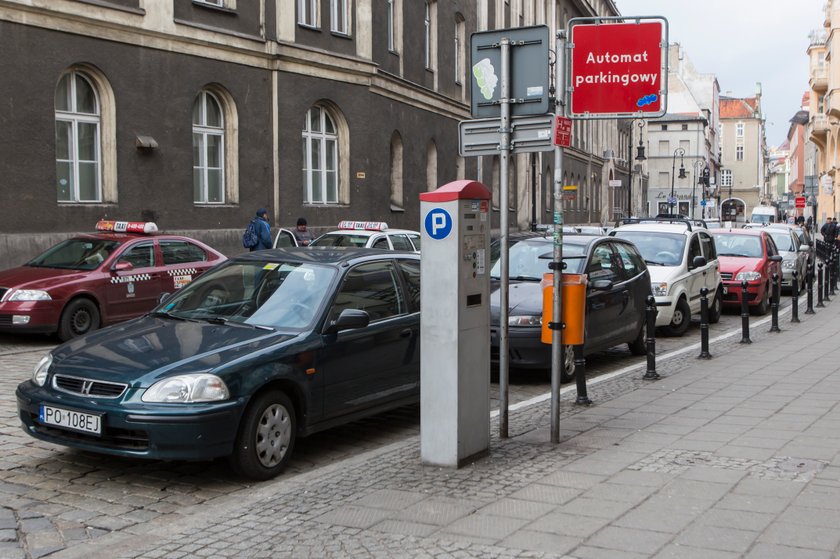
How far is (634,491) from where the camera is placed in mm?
5891

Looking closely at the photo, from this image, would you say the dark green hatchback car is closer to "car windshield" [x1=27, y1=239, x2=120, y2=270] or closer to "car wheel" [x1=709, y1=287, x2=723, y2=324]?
"car windshield" [x1=27, y1=239, x2=120, y2=270]

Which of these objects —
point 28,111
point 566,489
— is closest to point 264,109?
point 28,111

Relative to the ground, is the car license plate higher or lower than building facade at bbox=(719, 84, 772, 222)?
lower

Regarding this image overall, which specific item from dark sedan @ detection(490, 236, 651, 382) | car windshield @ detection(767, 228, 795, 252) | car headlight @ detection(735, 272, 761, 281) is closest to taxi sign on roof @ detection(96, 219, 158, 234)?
dark sedan @ detection(490, 236, 651, 382)

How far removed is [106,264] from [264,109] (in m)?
10.2

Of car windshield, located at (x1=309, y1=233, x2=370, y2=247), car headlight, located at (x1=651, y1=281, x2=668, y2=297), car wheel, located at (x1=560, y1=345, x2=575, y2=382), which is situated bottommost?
car wheel, located at (x1=560, y1=345, x2=575, y2=382)

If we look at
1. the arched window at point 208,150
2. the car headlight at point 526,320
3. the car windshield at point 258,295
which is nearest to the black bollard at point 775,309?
the car headlight at point 526,320

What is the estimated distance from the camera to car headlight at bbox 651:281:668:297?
14.6 m

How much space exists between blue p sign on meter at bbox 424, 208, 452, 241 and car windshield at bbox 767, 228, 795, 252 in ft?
65.7

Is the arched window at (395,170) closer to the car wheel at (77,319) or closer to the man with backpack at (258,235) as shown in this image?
the man with backpack at (258,235)

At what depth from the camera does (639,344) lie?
1277 centimetres

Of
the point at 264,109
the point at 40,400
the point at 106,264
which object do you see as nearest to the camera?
the point at 40,400

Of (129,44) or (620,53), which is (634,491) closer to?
(620,53)

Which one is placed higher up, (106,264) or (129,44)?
(129,44)
